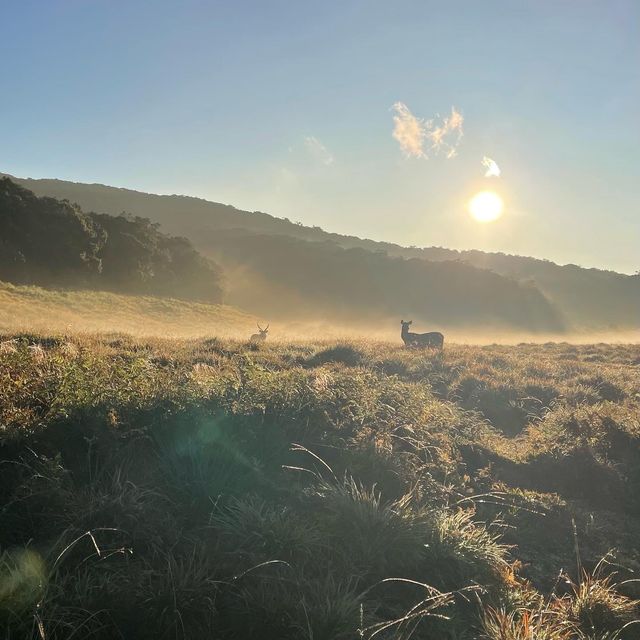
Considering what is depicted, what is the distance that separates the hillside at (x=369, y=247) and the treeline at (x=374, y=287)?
2.49 m

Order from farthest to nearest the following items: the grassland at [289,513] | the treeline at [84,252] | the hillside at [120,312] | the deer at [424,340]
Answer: the treeline at [84,252] → the hillside at [120,312] → the deer at [424,340] → the grassland at [289,513]

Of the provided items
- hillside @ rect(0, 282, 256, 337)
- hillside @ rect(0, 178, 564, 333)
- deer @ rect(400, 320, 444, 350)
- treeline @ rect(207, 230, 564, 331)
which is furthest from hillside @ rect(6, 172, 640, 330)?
deer @ rect(400, 320, 444, 350)

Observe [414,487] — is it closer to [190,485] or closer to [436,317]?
[190,485]

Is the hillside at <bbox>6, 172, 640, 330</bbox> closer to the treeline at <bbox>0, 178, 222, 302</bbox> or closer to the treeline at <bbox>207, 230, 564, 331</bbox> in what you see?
the treeline at <bbox>207, 230, 564, 331</bbox>

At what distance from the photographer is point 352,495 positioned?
5.84 m

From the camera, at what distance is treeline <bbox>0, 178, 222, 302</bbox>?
3588 centimetres

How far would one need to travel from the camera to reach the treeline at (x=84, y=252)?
3588cm

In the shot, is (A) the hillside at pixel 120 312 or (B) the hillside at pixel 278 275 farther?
(B) the hillside at pixel 278 275

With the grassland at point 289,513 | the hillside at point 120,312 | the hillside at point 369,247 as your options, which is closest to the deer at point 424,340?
the hillside at point 120,312

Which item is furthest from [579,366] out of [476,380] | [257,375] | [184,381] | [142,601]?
[142,601]

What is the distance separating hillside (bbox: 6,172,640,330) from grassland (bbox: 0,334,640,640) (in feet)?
214

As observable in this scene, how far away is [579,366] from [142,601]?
1897 cm

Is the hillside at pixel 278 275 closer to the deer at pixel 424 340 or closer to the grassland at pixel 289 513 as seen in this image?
the deer at pixel 424 340

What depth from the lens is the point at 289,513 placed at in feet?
17.7
